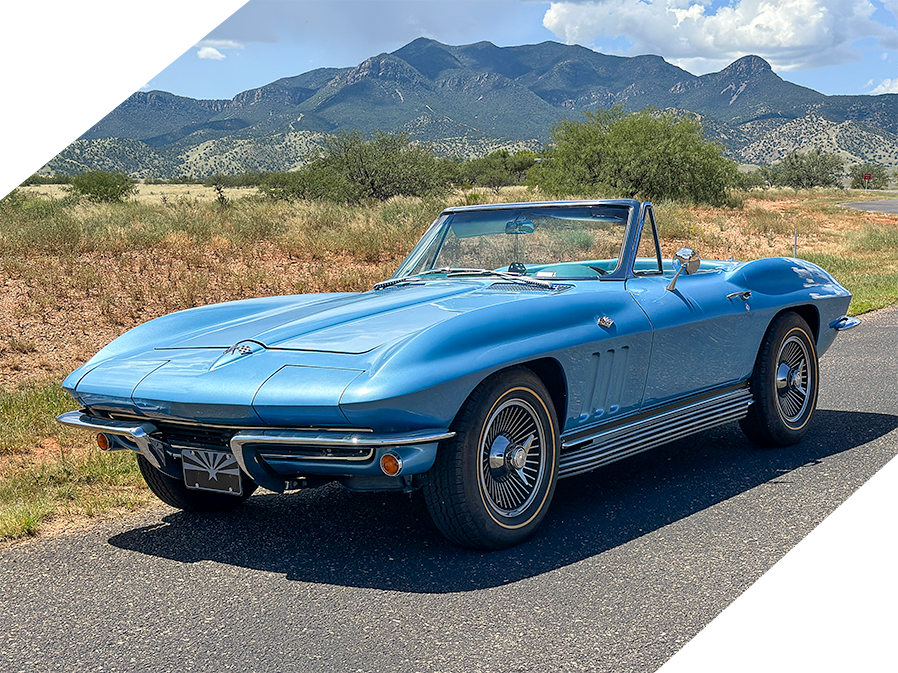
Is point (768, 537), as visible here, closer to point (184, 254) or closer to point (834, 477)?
point (834, 477)

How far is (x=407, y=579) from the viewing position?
359 centimetres

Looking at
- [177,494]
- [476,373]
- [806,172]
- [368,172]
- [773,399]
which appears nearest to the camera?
[476,373]

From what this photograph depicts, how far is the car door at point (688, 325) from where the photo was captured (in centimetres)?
475

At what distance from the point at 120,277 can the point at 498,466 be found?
9.49 m

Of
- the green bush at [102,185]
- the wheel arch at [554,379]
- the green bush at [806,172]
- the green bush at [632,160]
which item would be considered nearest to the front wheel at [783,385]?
the wheel arch at [554,379]

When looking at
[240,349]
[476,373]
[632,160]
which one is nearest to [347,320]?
[240,349]

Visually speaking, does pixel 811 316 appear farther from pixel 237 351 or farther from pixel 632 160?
pixel 632 160

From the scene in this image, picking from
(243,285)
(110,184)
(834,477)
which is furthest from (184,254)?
(110,184)

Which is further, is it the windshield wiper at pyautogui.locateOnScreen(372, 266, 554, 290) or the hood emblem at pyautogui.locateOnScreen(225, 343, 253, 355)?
the windshield wiper at pyautogui.locateOnScreen(372, 266, 554, 290)

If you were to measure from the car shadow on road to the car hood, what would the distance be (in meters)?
0.89

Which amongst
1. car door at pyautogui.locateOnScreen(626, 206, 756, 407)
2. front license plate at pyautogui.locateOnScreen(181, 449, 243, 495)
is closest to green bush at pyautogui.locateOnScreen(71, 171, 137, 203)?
car door at pyautogui.locateOnScreen(626, 206, 756, 407)

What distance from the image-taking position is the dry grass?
533 centimetres

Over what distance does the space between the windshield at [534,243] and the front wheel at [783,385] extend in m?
1.21

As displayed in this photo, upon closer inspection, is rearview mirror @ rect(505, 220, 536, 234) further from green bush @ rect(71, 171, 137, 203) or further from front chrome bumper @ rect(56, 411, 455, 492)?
green bush @ rect(71, 171, 137, 203)
